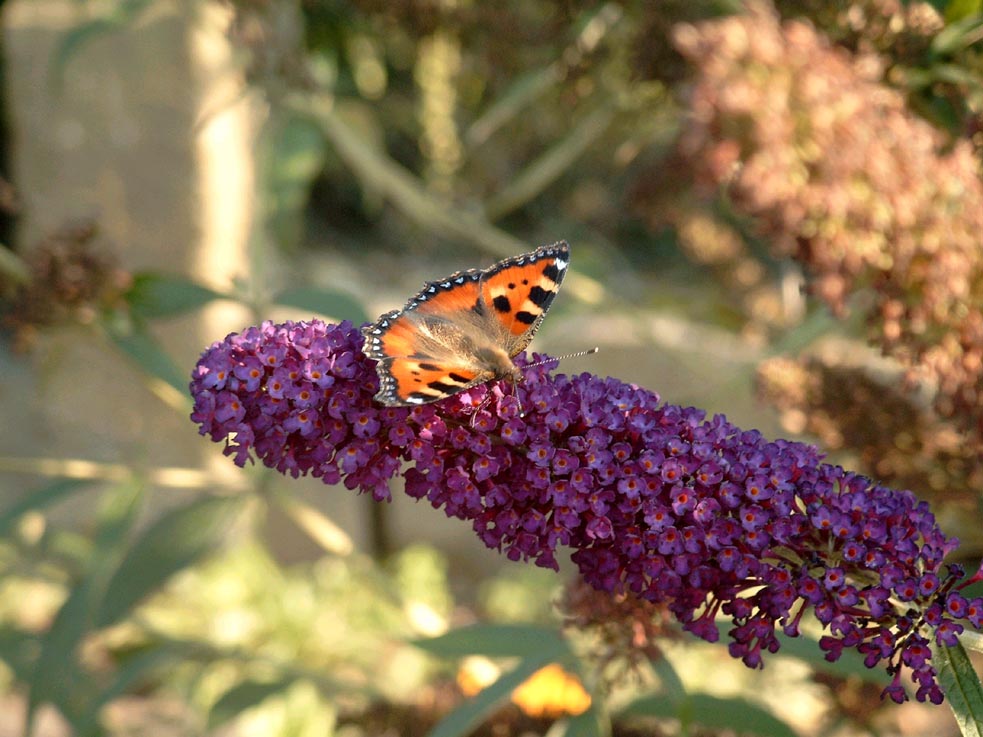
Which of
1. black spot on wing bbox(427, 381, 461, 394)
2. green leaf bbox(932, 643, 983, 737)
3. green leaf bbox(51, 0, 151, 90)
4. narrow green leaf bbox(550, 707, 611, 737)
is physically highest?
green leaf bbox(51, 0, 151, 90)

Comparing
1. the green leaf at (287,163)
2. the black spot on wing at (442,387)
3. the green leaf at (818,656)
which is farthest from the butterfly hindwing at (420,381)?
the green leaf at (287,163)

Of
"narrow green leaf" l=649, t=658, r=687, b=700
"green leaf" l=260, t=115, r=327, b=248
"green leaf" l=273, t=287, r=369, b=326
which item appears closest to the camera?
"narrow green leaf" l=649, t=658, r=687, b=700

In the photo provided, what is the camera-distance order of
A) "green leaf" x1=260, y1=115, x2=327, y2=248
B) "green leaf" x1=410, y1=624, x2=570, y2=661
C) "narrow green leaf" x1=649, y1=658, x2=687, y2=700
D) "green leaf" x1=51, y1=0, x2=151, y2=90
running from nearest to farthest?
"narrow green leaf" x1=649, y1=658, x2=687, y2=700
"green leaf" x1=410, y1=624, x2=570, y2=661
"green leaf" x1=51, y1=0, x2=151, y2=90
"green leaf" x1=260, y1=115, x2=327, y2=248

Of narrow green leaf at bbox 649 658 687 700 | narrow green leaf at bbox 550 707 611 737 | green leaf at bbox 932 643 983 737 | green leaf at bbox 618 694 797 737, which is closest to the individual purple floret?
green leaf at bbox 932 643 983 737

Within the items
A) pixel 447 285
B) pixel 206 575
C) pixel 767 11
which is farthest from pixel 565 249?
pixel 206 575

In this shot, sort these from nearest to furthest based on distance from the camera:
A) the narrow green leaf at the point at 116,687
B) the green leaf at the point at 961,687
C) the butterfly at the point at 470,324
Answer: the green leaf at the point at 961,687 < the butterfly at the point at 470,324 < the narrow green leaf at the point at 116,687

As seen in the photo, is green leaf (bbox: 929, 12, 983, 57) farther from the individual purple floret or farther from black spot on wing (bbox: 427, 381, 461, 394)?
black spot on wing (bbox: 427, 381, 461, 394)

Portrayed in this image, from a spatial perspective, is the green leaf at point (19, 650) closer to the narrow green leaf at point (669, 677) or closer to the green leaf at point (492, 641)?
the green leaf at point (492, 641)

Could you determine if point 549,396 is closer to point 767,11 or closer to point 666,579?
point 666,579
